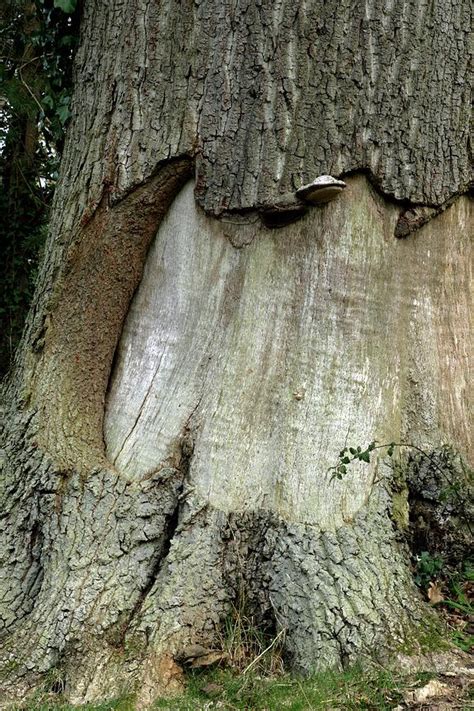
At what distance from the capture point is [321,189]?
Result: 10.9ft

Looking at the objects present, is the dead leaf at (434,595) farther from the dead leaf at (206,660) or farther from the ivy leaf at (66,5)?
the ivy leaf at (66,5)

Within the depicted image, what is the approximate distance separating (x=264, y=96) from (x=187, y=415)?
4.74ft

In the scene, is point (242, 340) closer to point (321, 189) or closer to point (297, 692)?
point (321, 189)

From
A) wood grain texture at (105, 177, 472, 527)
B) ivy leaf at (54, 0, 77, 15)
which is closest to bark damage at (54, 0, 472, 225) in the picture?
wood grain texture at (105, 177, 472, 527)

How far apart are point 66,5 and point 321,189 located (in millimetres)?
1918

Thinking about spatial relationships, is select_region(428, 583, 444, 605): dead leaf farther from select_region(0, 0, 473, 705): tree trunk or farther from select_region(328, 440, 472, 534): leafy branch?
select_region(328, 440, 472, 534): leafy branch

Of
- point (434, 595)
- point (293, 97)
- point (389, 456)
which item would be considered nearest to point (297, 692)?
point (434, 595)

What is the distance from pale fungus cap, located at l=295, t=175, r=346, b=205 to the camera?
3291 millimetres

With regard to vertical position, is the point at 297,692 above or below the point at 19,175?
below

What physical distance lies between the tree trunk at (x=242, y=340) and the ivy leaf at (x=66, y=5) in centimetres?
55

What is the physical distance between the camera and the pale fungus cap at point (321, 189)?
130 inches

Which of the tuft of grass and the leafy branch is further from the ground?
the leafy branch

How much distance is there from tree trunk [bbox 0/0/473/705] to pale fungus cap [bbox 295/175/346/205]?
0.08m

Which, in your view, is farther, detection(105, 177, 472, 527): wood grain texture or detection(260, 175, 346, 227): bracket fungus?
detection(105, 177, 472, 527): wood grain texture
